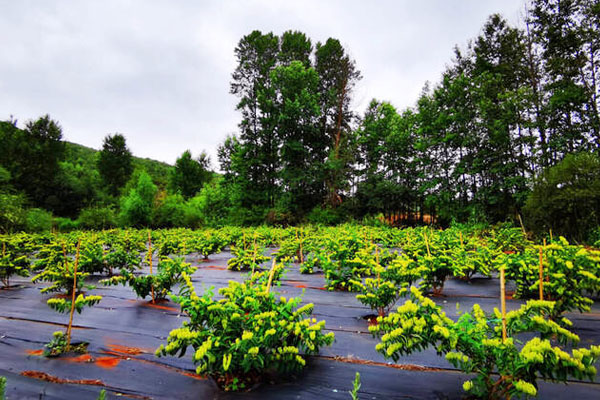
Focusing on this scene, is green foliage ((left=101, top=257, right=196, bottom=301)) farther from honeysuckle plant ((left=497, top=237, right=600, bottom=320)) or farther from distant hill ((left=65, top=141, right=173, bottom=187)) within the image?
distant hill ((left=65, top=141, right=173, bottom=187))

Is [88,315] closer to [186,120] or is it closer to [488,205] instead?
[488,205]

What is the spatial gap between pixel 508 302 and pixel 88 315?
421cm

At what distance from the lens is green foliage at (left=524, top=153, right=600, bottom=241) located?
507 centimetres

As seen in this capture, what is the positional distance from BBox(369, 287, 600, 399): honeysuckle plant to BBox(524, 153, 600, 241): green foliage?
5847mm

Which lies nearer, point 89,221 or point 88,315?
point 88,315

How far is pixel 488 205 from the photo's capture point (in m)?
10.5

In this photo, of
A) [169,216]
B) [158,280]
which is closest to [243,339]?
[158,280]

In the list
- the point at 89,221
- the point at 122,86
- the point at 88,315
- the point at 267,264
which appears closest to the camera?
the point at 88,315

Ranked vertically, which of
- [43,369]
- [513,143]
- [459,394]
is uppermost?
[513,143]

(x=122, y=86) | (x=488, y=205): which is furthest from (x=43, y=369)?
(x=122, y=86)

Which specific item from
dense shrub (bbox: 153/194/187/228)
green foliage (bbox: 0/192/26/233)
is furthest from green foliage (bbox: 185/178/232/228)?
green foliage (bbox: 0/192/26/233)

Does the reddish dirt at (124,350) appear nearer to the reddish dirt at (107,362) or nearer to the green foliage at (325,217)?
the reddish dirt at (107,362)

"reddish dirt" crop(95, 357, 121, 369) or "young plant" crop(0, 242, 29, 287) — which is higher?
"young plant" crop(0, 242, 29, 287)

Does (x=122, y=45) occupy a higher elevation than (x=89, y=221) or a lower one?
higher
